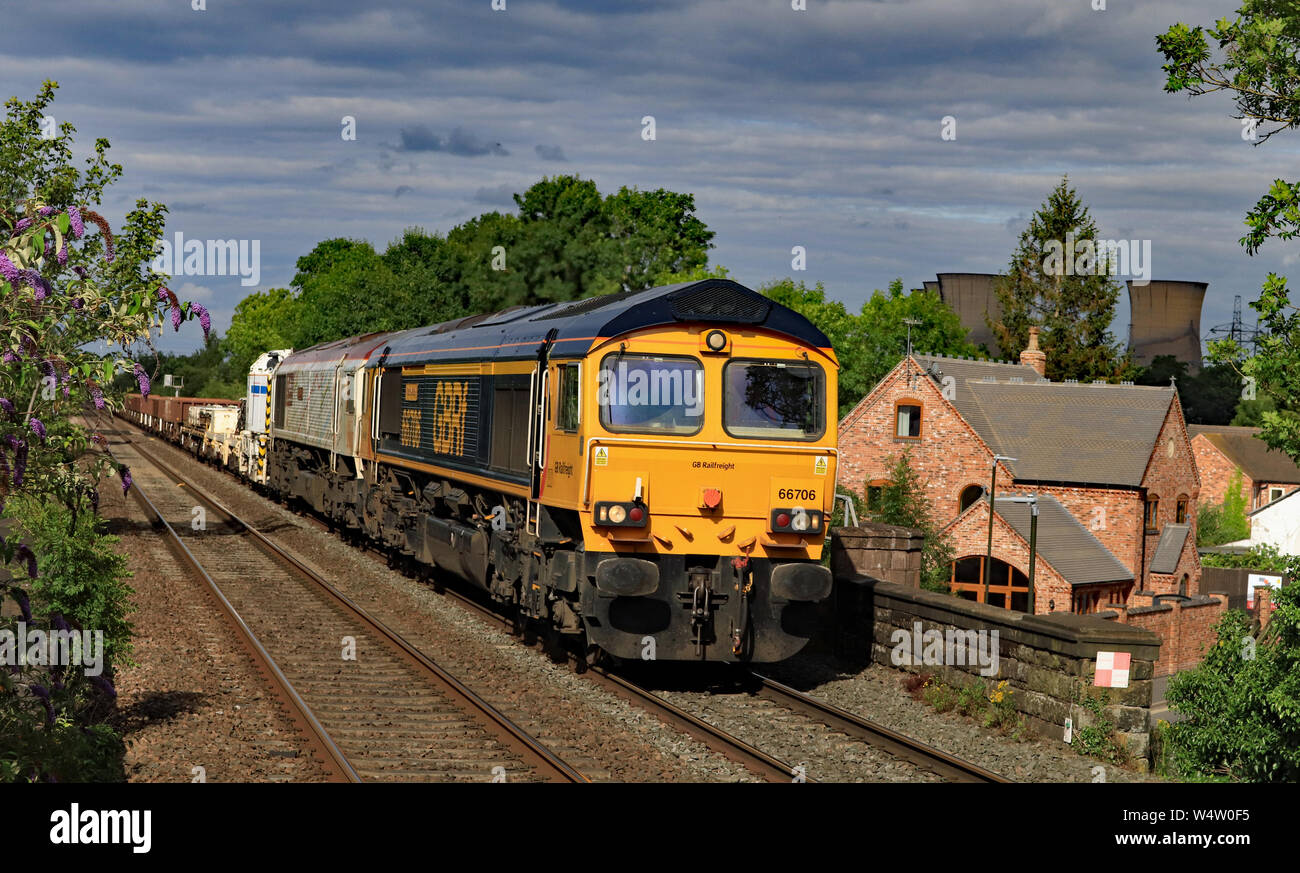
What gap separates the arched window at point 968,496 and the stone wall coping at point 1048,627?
3266 cm

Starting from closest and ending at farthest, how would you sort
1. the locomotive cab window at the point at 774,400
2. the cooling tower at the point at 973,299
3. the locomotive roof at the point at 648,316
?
the locomotive roof at the point at 648,316 < the locomotive cab window at the point at 774,400 < the cooling tower at the point at 973,299

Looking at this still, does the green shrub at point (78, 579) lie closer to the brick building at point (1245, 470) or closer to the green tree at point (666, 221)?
the green tree at point (666, 221)

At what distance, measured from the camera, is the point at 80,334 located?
8.09 metres

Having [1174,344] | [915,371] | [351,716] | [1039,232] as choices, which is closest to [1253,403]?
[1174,344]

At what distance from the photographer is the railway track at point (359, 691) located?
10.9 metres

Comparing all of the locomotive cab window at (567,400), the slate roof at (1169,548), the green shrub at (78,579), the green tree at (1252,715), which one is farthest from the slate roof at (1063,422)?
the green shrub at (78,579)

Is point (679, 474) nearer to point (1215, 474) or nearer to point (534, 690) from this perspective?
point (534, 690)

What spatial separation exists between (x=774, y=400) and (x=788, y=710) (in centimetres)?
340

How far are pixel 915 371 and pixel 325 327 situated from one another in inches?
1397

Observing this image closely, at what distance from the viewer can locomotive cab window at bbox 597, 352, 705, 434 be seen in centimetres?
1367

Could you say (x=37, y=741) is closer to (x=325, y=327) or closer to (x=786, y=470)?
(x=786, y=470)

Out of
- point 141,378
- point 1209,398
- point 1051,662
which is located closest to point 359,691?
point 141,378

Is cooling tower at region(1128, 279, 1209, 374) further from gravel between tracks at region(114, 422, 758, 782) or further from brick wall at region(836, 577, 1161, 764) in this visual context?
brick wall at region(836, 577, 1161, 764)

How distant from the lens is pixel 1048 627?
13.0 meters
